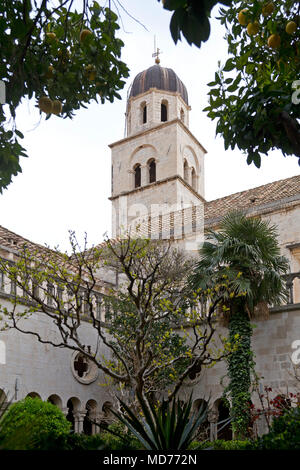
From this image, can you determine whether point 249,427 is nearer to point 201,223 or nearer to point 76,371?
point 76,371

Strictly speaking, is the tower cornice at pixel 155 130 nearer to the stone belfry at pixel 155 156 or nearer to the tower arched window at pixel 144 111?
the stone belfry at pixel 155 156

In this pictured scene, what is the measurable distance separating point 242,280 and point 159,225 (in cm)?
1019

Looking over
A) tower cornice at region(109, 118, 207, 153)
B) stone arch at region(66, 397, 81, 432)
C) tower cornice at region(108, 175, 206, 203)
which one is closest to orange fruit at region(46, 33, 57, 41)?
stone arch at region(66, 397, 81, 432)

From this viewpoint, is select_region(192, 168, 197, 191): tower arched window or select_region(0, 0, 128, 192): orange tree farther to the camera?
select_region(192, 168, 197, 191): tower arched window

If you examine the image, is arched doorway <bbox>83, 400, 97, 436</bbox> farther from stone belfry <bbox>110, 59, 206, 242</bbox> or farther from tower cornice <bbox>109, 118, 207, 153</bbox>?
tower cornice <bbox>109, 118, 207, 153</bbox>

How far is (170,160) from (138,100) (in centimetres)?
522

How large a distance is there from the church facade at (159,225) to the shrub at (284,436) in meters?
1.45

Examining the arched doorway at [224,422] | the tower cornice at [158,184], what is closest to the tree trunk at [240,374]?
the arched doorway at [224,422]

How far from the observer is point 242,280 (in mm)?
11938

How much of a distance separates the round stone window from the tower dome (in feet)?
72.7

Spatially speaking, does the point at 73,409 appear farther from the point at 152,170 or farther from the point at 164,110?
the point at 164,110

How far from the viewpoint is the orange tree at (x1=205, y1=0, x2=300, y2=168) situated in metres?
4.28

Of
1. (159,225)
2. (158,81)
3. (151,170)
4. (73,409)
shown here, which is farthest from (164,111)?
(73,409)

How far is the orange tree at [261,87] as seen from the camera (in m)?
4.28
